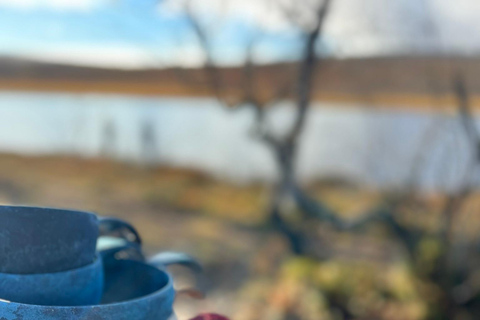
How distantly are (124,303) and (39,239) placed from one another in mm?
112

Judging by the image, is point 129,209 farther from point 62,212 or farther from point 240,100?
point 62,212

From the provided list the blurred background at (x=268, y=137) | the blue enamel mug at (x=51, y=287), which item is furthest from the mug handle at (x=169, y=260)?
the blurred background at (x=268, y=137)

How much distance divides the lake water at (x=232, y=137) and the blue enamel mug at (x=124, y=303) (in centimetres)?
221

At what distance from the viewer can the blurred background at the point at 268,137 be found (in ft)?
9.53

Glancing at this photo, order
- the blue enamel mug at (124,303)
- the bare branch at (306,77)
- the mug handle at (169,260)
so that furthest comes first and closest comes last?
the bare branch at (306,77), the mug handle at (169,260), the blue enamel mug at (124,303)

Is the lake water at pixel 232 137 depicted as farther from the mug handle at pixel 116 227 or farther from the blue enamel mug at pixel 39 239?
the blue enamel mug at pixel 39 239

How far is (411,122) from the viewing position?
2961 mm

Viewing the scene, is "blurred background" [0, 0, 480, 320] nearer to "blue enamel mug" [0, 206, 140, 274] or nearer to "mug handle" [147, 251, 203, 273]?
"mug handle" [147, 251, 203, 273]

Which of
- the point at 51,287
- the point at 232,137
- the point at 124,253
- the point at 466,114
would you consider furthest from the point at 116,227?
the point at 466,114

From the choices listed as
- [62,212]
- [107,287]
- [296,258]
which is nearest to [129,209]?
[296,258]

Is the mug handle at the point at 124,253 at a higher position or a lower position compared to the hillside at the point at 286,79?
higher

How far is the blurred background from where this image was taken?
291cm

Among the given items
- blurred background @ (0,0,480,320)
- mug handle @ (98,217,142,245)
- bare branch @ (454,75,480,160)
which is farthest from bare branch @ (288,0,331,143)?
mug handle @ (98,217,142,245)

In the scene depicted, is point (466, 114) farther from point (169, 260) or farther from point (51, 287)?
point (51, 287)
